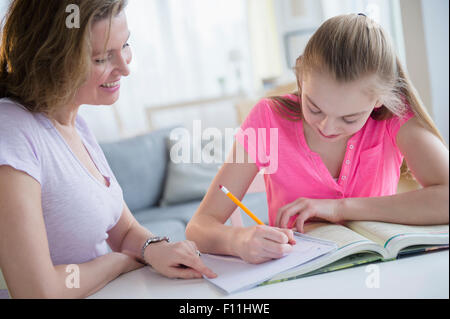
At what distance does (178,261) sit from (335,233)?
237 mm

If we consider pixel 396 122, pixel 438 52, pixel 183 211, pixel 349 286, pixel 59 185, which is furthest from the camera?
pixel 183 211

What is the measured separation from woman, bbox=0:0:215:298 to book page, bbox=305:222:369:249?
181mm

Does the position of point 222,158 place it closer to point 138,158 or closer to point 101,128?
point 138,158

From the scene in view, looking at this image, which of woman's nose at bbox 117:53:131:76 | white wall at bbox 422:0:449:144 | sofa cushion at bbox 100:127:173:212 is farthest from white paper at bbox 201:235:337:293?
sofa cushion at bbox 100:127:173:212

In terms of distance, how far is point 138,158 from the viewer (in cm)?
212

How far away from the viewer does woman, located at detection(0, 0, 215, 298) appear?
586 millimetres

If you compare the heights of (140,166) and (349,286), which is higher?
(349,286)

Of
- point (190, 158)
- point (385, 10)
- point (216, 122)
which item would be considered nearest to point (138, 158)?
point (190, 158)

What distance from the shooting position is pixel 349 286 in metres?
0.57

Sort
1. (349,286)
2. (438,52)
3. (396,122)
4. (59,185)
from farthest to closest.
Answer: (438,52)
(396,122)
(59,185)
(349,286)

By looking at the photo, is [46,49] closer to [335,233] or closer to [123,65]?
[123,65]

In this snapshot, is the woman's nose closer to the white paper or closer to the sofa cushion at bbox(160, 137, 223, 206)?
the white paper

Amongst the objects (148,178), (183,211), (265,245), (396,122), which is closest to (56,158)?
(265,245)

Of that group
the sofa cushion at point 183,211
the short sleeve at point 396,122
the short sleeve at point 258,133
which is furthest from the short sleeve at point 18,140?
the sofa cushion at point 183,211
